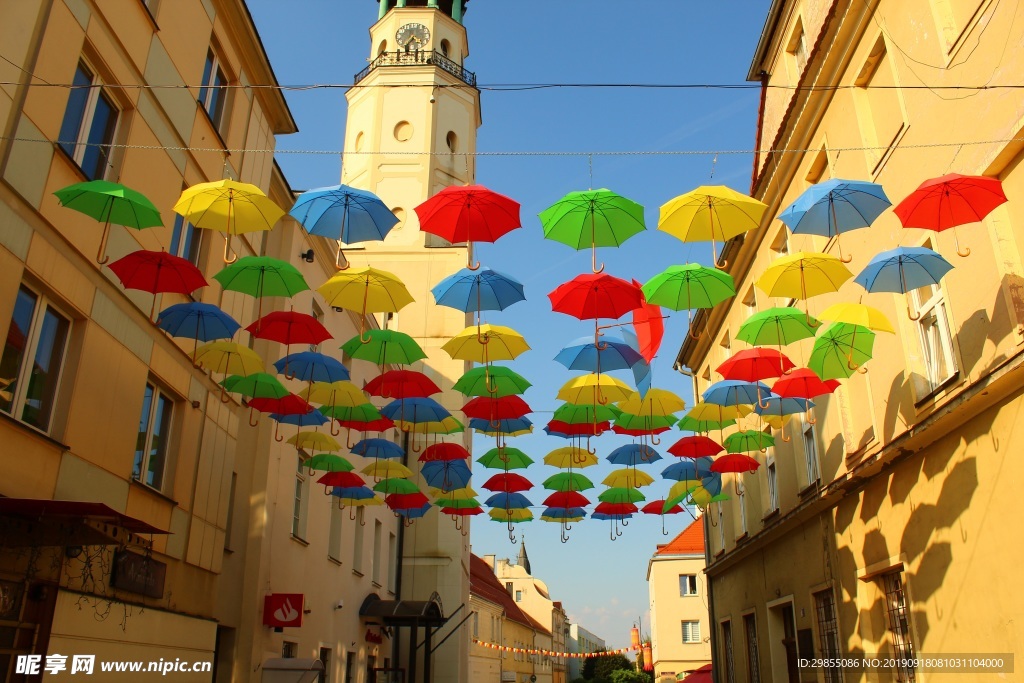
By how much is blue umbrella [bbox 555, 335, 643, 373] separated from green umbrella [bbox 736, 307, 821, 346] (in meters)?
2.13

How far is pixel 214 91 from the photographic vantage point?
14.0 meters

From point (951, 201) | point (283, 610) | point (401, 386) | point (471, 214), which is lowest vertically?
point (283, 610)

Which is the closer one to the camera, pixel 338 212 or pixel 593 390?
pixel 338 212

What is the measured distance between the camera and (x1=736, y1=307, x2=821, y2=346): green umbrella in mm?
10266

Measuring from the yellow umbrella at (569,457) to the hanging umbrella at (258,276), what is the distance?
749 cm

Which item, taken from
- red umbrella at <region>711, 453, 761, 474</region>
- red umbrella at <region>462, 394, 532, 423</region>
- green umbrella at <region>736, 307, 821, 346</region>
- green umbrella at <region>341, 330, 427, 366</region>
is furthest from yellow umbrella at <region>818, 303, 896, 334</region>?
green umbrella at <region>341, 330, 427, 366</region>

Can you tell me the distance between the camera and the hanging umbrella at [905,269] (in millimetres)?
8844

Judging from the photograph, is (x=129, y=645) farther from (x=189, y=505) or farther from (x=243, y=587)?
(x=243, y=587)

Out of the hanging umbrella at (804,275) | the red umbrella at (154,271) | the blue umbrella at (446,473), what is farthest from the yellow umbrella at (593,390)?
the red umbrella at (154,271)

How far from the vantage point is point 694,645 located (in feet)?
149

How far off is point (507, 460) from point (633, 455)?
262cm

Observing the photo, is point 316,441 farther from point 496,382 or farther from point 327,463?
point 496,382

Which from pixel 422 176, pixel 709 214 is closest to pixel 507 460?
pixel 709 214

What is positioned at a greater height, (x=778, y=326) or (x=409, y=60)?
(x=409, y=60)
